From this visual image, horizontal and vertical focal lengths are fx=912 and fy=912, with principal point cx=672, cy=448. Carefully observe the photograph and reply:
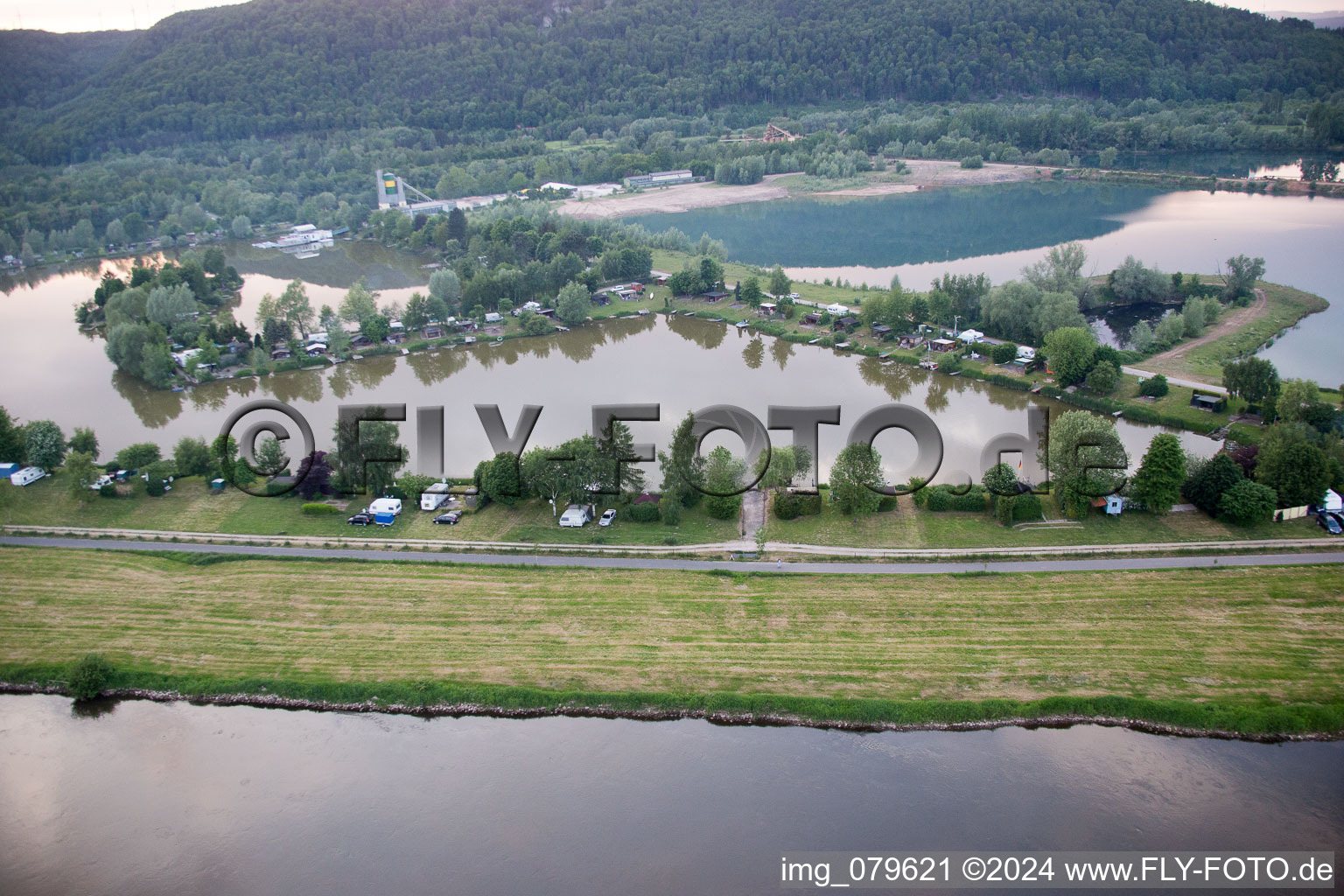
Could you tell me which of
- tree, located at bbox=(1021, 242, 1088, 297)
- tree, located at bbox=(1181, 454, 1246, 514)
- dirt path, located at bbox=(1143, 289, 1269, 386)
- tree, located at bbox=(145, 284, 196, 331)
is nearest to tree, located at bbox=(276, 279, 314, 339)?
tree, located at bbox=(145, 284, 196, 331)

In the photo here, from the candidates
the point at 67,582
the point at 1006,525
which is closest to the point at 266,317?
the point at 67,582

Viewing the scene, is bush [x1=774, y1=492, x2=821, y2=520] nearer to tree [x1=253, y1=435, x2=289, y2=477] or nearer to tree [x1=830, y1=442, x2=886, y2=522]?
tree [x1=830, y1=442, x2=886, y2=522]

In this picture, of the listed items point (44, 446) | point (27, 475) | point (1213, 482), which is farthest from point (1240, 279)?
point (27, 475)

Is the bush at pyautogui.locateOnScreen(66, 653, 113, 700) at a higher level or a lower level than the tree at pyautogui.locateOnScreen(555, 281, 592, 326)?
lower

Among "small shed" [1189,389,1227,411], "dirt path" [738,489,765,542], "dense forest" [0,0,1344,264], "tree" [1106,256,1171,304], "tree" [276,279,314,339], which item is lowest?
"dirt path" [738,489,765,542]

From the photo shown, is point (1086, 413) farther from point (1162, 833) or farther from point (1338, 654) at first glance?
point (1162, 833)

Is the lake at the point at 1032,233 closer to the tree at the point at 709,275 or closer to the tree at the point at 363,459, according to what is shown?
the tree at the point at 709,275
